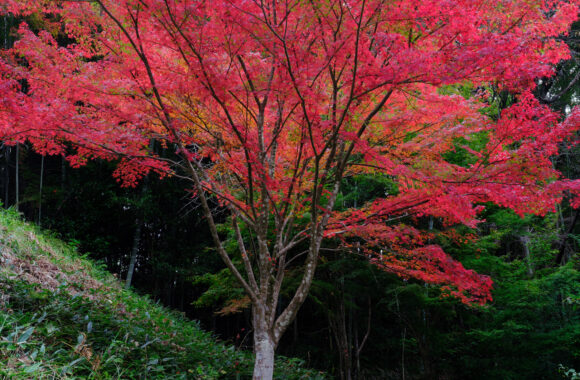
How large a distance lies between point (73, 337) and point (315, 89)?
3.19 m

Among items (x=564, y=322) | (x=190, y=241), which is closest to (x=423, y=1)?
(x=564, y=322)

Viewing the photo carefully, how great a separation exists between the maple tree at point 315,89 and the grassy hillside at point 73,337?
0.97 meters

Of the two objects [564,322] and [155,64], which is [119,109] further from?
[564,322]

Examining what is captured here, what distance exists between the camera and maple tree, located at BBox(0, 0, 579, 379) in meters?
3.06

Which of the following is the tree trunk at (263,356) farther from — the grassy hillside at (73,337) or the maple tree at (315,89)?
the grassy hillside at (73,337)

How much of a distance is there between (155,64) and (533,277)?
7777 millimetres

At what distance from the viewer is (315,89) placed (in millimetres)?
3939

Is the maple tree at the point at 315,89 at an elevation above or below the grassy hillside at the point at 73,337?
above

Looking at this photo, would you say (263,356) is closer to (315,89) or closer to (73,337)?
(73,337)

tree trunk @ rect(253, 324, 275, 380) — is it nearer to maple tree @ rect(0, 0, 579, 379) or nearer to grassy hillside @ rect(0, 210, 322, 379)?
maple tree @ rect(0, 0, 579, 379)

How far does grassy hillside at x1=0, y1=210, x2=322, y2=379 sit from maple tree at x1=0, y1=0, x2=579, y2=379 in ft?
3.19

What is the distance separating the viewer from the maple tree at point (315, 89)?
3057mm

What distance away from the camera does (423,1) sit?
287cm

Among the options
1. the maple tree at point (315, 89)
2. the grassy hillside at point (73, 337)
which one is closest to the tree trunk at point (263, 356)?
the maple tree at point (315, 89)
